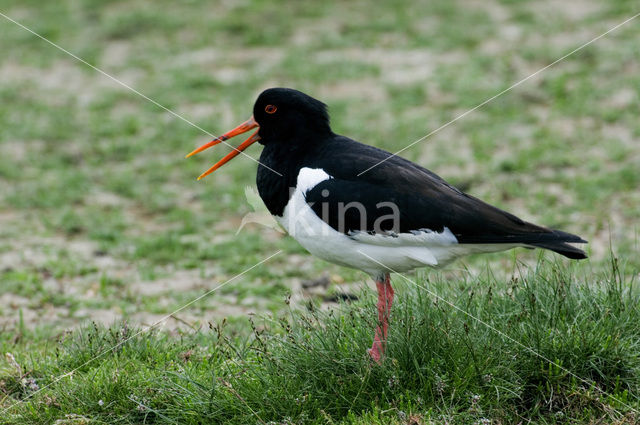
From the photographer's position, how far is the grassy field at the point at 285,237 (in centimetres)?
402

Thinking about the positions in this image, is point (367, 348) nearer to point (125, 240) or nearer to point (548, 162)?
point (125, 240)

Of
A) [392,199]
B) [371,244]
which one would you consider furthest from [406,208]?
[371,244]

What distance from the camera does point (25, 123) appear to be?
31.7 ft

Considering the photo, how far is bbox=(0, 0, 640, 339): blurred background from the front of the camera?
6.59 m

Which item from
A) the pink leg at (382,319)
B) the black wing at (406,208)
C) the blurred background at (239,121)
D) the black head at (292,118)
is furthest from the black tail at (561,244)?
the black head at (292,118)

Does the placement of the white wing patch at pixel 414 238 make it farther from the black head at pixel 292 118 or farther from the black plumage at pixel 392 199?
the black head at pixel 292 118

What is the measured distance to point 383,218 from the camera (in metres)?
4.09

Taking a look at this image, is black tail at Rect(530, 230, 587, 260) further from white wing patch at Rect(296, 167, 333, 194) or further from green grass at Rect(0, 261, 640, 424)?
white wing patch at Rect(296, 167, 333, 194)

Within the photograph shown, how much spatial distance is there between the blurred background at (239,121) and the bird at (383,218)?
2.93 feet

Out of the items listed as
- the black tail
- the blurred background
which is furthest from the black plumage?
the blurred background

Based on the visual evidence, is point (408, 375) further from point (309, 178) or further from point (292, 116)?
point (292, 116)

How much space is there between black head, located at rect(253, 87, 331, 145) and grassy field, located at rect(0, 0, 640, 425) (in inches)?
38.5

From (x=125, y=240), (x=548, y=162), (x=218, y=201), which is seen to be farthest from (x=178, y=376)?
(x=548, y=162)

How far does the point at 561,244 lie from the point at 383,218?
0.87 metres
